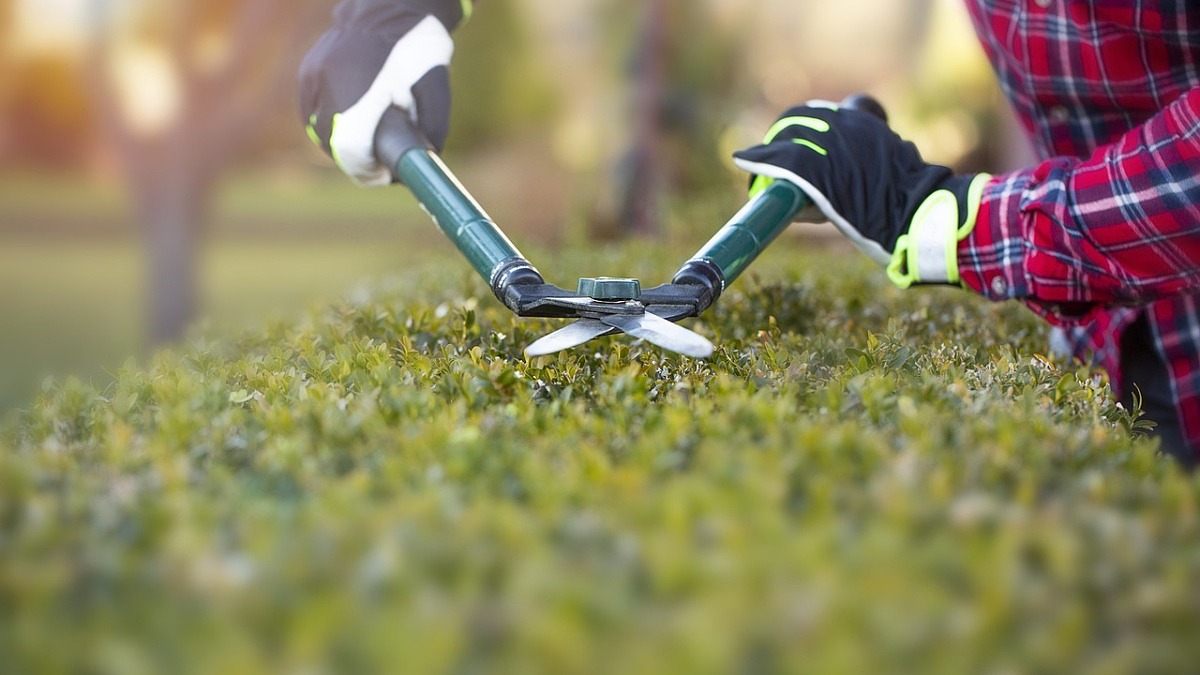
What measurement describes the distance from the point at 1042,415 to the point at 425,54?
152cm

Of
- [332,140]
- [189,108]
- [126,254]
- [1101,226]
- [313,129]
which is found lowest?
[1101,226]

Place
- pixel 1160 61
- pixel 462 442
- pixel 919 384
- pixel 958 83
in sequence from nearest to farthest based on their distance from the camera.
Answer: pixel 462 442, pixel 919 384, pixel 1160 61, pixel 958 83

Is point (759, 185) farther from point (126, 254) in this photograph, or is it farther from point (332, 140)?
point (126, 254)

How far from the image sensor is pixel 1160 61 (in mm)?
2219

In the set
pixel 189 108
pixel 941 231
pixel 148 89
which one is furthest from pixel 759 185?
pixel 148 89

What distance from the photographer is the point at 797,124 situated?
222 centimetres

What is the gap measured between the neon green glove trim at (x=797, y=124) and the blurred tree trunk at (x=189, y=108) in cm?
835

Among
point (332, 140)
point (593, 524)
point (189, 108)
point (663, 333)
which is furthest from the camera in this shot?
point (189, 108)

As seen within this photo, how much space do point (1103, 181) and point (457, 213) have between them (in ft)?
4.13

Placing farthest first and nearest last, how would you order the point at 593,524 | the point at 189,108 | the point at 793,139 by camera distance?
the point at 189,108 → the point at 793,139 → the point at 593,524

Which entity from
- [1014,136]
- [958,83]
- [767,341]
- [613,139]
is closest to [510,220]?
[613,139]

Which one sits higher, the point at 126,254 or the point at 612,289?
the point at 126,254

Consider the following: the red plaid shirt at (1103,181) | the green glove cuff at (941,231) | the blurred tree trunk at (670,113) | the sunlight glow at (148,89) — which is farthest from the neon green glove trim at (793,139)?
the sunlight glow at (148,89)

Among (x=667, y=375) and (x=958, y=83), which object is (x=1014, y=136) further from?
(x=667, y=375)
